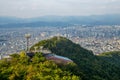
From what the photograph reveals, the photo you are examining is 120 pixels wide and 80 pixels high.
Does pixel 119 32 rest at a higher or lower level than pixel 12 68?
lower

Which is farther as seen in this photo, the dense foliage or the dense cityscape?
the dense cityscape

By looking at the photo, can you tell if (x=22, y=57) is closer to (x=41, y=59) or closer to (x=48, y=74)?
(x=41, y=59)

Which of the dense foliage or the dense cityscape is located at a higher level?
the dense foliage

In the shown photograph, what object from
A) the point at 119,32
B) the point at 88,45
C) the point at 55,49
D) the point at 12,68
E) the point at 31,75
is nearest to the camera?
the point at 31,75

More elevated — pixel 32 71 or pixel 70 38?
pixel 32 71

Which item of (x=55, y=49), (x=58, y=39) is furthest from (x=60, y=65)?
(x=58, y=39)

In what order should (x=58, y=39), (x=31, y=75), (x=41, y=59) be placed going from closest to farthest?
(x=31, y=75), (x=41, y=59), (x=58, y=39)

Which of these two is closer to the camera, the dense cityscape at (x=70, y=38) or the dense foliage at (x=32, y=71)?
the dense foliage at (x=32, y=71)

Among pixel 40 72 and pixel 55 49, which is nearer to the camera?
pixel 40 72

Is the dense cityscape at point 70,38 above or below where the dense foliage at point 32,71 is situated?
below

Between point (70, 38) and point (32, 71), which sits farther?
point (70, 38)
